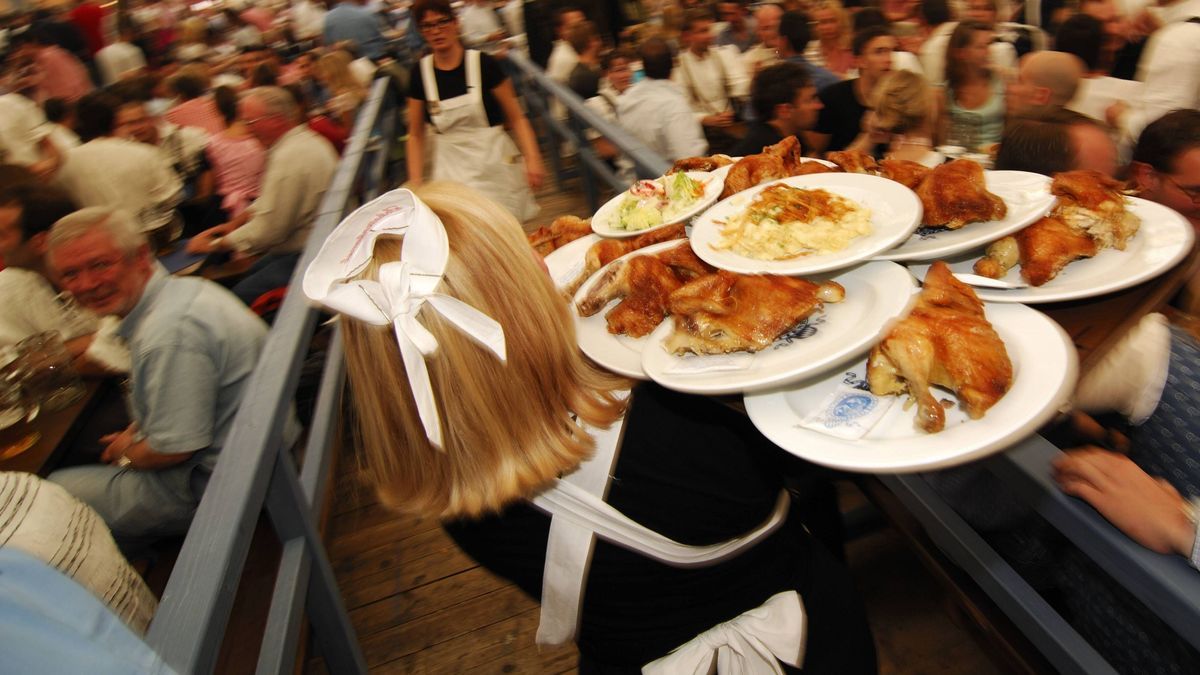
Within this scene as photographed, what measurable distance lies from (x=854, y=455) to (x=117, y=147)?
5.62 meters

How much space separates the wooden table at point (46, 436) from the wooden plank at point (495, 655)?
59.1 inches

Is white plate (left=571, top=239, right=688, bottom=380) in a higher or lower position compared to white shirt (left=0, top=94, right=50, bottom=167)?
higher

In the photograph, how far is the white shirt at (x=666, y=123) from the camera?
4523 millimetres

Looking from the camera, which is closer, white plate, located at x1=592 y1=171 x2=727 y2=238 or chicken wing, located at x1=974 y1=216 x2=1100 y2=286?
chicken wing, located at x1=974 y1=216 x2=1100 y2=286

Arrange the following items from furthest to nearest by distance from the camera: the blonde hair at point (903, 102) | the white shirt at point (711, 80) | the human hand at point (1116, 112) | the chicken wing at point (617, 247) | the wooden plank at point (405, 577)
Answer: the white shirt at point (711, 80) < the human hand at point (1116, 112) < the blonde hair at point (903, 102) < the wooden plank at point (405, 577) < the chicken wing at point (617, 247)

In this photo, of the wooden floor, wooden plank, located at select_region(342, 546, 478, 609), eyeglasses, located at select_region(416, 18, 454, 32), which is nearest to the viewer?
the wooden floor

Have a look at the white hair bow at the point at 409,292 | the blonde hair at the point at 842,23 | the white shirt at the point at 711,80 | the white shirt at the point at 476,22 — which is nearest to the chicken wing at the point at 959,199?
the white hair bow at the point at 409,292

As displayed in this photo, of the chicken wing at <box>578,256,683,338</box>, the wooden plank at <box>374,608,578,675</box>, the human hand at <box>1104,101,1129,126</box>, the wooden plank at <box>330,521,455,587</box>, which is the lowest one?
the wooden plank at <box>330,521,455,587</box>

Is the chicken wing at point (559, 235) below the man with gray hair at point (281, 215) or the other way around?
the other way around

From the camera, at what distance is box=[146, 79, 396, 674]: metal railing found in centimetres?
106

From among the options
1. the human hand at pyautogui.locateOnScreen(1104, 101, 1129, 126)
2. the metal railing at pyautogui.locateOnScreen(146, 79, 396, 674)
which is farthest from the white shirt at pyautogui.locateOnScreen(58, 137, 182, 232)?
the human hand at pyautogui.locateOnScreen(1104, 101, 1129, 126)

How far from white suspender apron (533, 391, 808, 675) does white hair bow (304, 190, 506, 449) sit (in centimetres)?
25

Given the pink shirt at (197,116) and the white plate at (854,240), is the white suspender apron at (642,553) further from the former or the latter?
the pink shirt at (197,116)

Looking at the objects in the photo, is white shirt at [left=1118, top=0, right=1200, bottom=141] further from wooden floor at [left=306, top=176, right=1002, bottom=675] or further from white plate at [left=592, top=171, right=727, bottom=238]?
white plate at [left=592, top=171, right=727, bottom=238]
